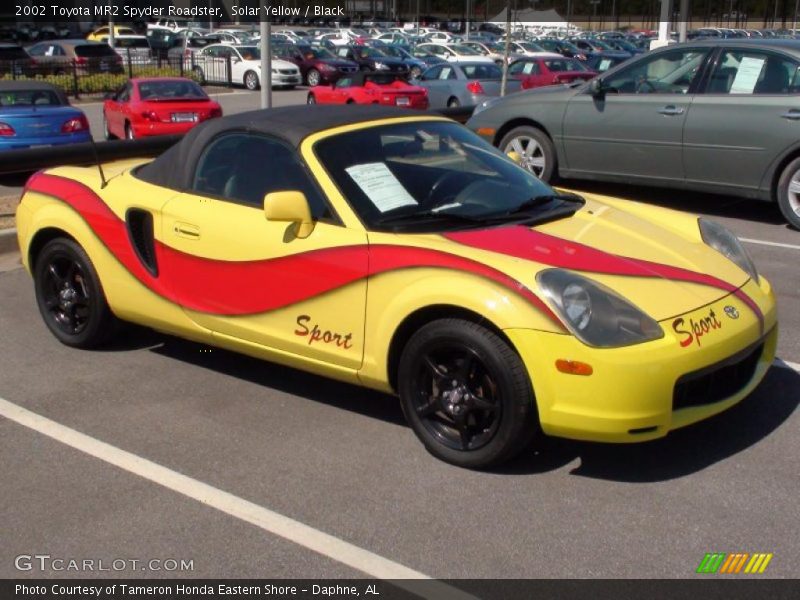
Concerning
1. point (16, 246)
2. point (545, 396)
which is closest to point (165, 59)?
point (16, 246)

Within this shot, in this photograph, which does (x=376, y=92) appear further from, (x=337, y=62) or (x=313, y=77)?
(x=313, y=77)

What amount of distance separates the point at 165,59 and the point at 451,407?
117 feet

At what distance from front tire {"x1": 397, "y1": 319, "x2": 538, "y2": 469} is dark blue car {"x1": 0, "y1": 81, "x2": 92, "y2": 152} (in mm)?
10501

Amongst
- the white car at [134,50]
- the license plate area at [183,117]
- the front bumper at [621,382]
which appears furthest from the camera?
the white car at [134,50]

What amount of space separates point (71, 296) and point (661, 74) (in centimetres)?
636

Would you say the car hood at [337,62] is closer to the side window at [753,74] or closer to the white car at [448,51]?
the white car at [448,51]

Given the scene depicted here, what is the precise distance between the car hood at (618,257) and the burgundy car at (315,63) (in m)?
33.4

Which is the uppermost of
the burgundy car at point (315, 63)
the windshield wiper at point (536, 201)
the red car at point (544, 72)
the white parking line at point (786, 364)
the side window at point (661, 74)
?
the side window at point (661, 74)

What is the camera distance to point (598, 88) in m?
10.3

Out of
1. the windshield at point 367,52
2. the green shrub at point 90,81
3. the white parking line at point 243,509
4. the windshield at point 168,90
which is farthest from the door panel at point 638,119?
the windshield at point 367,52

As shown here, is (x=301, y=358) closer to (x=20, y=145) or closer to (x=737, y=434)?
(x=737, y=434)

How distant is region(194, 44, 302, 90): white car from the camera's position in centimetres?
3688

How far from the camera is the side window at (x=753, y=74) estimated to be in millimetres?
9203

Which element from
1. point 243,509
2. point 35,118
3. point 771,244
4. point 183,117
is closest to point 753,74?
point 771,244
